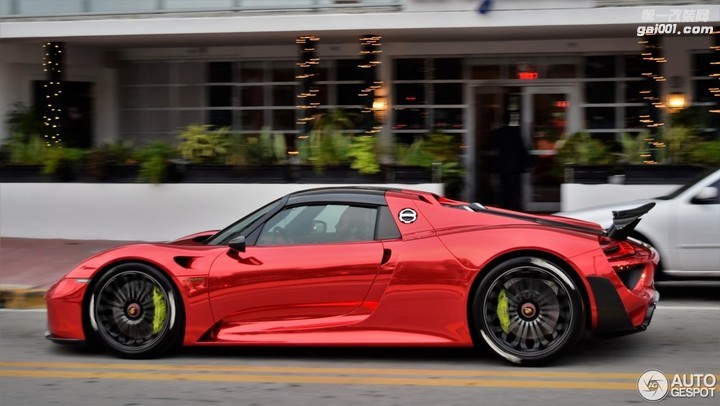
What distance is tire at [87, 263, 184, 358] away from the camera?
21.4 ft

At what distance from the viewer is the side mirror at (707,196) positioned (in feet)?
30.0

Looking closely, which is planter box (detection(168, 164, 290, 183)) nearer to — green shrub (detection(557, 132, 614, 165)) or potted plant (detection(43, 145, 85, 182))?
potted plant (detection(43, 145, 85, 182))

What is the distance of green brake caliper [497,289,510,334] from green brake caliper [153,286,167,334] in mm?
2471

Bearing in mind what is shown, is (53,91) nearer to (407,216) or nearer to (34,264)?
(34,264)

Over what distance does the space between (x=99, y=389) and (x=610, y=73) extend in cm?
1218

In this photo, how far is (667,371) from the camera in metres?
6.14

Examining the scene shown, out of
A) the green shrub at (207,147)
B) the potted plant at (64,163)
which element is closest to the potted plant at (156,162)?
the green shrub at (207,147)

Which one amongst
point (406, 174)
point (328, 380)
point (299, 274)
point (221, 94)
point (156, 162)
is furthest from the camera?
point (221, 94)

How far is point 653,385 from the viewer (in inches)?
227

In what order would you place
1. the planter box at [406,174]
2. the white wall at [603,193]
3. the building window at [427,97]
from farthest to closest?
the building window at [427,97] → the planter box at [406,174] → the white wall at [603,193]

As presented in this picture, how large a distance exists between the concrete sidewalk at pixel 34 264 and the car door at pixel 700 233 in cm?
698

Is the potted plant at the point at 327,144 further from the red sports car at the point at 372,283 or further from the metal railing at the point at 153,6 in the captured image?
the red sports car at the point at 372,283

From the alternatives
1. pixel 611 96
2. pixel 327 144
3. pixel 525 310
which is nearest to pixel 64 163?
pixel 327 144
